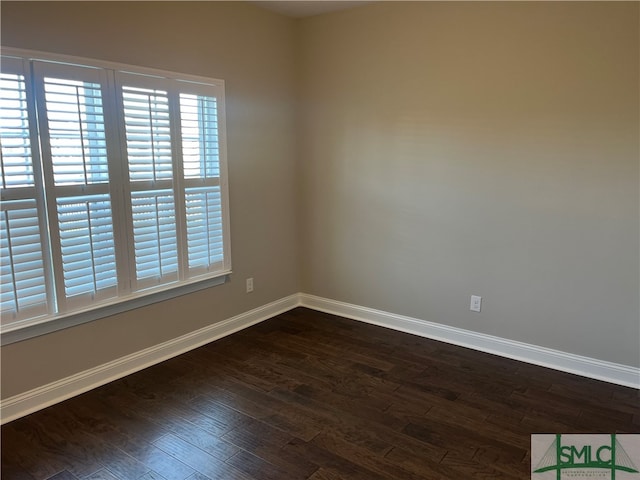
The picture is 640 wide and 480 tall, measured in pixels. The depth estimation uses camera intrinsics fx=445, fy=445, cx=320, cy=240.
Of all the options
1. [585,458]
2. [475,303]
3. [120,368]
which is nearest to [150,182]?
[120,368]

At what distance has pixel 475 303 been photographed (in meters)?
3.22

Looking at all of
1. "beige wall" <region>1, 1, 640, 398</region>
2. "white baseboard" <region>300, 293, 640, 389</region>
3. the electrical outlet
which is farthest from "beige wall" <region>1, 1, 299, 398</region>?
the electrical outlet

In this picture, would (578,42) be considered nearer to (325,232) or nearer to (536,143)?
(536,143)

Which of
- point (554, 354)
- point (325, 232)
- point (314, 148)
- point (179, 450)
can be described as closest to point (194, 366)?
point (179, 450)

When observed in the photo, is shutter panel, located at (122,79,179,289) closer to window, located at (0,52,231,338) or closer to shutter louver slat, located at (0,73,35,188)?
window, located at (0,52,231,338)

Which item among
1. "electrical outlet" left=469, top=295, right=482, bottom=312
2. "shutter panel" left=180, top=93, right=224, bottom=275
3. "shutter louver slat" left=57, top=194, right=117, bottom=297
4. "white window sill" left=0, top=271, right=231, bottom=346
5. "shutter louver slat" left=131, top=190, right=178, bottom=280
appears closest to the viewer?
"white window sill" left=0, top=271, right=231, bottom=346

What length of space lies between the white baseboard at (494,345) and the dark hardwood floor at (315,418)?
0.08 metres

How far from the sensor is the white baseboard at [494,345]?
2789mm

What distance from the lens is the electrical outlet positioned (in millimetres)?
3204

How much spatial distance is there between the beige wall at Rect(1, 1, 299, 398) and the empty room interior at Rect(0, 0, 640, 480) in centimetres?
2

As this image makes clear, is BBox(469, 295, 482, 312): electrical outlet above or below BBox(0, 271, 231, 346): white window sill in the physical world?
below

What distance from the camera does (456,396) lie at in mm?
2629

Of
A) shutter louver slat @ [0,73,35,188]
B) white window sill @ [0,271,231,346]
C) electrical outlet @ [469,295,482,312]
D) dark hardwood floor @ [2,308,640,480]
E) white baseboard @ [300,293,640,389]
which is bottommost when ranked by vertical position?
dark hardwood floor @ [2,308,640,480]

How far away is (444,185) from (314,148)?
120 centimetres
